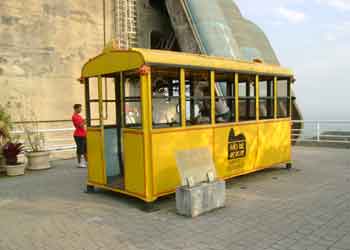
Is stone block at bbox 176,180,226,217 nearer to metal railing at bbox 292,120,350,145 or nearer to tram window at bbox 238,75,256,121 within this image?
tram window at bbox 238,75,256,121

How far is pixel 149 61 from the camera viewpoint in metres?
4.92

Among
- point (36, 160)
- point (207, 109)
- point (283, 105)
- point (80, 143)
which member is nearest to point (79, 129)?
point (80, 143)

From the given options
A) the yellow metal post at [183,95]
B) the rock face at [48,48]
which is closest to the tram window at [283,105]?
the yellow metal post at [183,95]

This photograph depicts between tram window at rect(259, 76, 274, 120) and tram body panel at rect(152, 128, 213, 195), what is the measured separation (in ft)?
8.68

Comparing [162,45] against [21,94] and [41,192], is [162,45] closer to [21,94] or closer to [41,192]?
[21,94]

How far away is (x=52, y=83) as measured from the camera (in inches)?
→ 464

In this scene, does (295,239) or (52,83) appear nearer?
(295,239)

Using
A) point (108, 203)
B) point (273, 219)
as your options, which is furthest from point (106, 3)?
point (273, 219)

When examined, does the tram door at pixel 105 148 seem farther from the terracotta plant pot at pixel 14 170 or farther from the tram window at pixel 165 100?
the terracotta plant pot at pixel 14 170

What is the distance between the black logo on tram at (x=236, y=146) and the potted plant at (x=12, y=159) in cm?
550

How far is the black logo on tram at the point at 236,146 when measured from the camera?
6.49 metres

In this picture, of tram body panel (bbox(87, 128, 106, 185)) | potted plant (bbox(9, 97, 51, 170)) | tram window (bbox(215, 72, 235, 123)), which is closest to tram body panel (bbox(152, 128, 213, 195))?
tram window (bbox(215, 72, 235, 123))

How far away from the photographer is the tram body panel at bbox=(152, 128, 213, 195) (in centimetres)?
514

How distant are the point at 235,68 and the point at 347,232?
3619 millimetres
